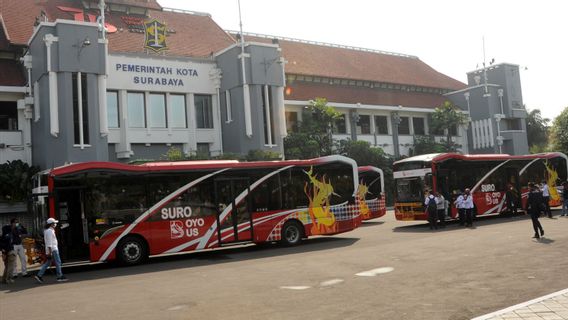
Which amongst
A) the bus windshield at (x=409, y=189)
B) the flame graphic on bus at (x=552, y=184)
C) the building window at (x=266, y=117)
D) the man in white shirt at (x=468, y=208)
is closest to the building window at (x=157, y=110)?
the building window at (x=266, y=117)

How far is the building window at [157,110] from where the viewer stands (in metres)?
33.2

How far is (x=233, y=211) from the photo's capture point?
17.0m

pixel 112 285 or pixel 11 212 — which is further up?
pixel 11 212

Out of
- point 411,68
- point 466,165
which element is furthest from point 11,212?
point 411,68

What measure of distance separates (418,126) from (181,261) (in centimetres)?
3969

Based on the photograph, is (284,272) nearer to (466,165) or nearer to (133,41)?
(466,165)

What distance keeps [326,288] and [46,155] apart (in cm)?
2296

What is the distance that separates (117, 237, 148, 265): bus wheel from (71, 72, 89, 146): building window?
14563 mm

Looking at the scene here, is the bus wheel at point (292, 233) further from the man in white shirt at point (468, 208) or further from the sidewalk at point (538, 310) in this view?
the sidewalk at point (538, 310)

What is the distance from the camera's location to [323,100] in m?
40.3

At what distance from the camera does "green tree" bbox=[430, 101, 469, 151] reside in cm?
4903

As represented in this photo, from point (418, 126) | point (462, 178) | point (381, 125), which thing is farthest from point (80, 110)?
point (418, 126)

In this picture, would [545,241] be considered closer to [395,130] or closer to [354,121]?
[354,121]

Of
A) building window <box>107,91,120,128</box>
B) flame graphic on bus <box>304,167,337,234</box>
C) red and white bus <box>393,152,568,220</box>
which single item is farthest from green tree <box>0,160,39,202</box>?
red and white bus <box>393,152,568,220</box>
